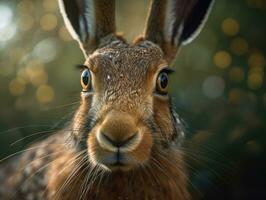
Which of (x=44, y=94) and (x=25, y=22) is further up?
(x=25, y=22)

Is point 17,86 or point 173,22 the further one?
point 17,86

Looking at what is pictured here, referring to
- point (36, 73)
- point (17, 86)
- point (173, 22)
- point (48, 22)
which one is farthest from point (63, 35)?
point (173, 22)

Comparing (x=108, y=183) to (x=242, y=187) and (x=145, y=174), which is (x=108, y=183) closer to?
(x=145, y=174)

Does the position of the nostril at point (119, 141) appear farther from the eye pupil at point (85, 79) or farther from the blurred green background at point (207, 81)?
the blurred green background at point (207, 81)

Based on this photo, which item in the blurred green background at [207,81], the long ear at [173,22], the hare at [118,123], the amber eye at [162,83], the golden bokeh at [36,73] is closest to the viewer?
the hare at [118,123]

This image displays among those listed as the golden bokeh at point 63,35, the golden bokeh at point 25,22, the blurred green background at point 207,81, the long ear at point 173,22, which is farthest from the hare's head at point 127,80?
the golden bokeh at point 25,22

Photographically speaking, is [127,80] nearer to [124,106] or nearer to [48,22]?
[124,106]
